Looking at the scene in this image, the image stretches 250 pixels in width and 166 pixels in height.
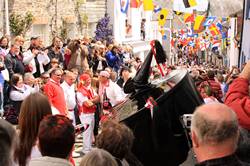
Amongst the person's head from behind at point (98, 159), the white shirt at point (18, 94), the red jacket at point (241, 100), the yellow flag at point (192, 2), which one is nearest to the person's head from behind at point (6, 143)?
the person's head from behind at point (98, 159)

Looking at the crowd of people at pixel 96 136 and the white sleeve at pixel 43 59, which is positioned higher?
the crowd of people at pixel 96 136

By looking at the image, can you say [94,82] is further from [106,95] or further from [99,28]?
[99,28]

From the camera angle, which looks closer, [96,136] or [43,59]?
[96,136]

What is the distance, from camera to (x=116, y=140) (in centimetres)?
469

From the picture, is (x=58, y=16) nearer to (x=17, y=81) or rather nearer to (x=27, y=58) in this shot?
(x=27, y=58)

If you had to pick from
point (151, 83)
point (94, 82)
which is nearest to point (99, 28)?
point (94, 82)

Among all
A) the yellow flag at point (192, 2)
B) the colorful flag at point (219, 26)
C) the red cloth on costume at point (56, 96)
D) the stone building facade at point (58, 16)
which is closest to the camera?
the red cloth on costume at point (56, 96)

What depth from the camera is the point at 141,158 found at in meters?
6.54

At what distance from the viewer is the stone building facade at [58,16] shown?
20062 millimetres

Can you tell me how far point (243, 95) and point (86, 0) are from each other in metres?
23.8

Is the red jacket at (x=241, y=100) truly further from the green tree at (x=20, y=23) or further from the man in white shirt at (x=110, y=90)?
the green tree at (x=20, y=23)

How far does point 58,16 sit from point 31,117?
18410mm

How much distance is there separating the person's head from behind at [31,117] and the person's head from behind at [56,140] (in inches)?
35.3

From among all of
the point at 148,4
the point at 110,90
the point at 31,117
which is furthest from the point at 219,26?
the point at 31,117
